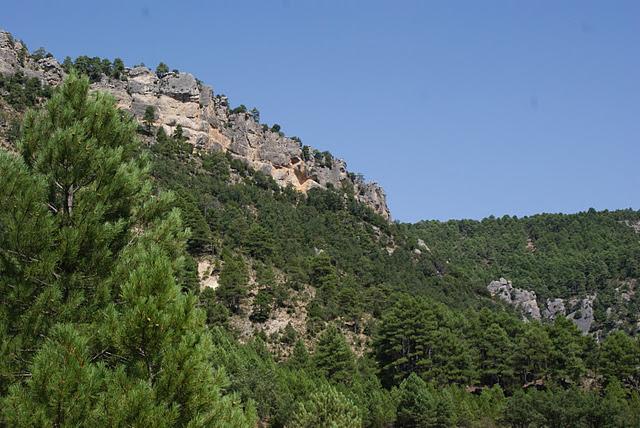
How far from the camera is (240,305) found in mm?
55531

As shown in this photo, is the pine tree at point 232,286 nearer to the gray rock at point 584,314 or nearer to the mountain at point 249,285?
the mountain at point 249,285

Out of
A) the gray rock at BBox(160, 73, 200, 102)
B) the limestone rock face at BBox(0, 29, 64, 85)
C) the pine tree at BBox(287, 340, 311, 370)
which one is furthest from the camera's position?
the gray rock at BBox(160, 73, 200, 102)

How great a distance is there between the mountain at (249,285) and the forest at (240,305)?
0.04 m

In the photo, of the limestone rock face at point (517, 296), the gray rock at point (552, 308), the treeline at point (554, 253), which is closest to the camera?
the treeline at point (554, 253)

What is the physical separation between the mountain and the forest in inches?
1.5

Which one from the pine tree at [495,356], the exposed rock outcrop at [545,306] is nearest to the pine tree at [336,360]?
the pine tree at [495,356]

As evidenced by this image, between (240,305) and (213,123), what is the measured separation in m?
46.0

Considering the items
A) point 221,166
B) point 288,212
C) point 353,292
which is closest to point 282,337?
point 353,292

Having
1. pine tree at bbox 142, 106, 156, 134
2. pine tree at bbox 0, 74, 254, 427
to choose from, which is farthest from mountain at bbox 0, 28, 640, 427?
pine tree at bbox 142, 106, 156, 134

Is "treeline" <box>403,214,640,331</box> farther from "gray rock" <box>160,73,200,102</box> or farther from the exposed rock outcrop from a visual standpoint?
"gray rock" <box>160,73,200,102</box>

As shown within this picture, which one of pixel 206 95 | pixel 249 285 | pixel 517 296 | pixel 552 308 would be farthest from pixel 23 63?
pixel 552 308

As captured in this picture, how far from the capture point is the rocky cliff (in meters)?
88.9

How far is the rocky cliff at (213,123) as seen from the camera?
88.9 metres

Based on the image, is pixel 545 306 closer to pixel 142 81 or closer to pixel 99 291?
pixel 142 81
